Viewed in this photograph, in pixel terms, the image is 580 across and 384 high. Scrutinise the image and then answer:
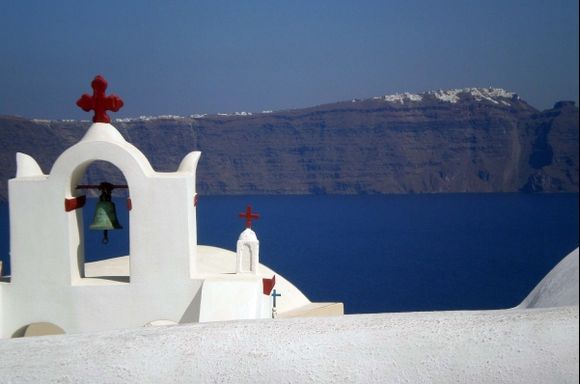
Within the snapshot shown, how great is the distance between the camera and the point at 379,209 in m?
105

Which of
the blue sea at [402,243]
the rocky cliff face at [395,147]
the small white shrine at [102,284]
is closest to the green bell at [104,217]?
the small white shrine at [102,284]

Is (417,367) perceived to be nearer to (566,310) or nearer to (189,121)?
(566,310)

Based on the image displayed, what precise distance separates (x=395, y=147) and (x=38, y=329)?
367 ft

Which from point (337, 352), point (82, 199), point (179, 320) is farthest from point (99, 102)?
point (337, 352)

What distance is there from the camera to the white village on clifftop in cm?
319

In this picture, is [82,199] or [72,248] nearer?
[72,248]

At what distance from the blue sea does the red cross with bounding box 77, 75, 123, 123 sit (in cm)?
Result: 1173

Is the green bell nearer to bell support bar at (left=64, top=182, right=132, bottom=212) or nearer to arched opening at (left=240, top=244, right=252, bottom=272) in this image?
bell support bar at (left=64, top=182, right=132, bottom=212)

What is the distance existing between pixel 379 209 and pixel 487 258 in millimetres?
43746

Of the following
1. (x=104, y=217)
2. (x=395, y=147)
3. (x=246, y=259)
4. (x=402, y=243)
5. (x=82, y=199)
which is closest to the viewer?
(x=82, y=199)

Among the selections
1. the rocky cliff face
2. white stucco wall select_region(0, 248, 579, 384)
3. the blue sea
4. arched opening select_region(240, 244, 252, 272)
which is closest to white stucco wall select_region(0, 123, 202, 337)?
arched opening select_region(240, 244, 252, 272)

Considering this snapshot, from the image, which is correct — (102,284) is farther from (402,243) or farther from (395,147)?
(395,147)

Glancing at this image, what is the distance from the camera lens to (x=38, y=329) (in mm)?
6242

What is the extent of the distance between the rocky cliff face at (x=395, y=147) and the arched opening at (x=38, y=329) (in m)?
97.9
